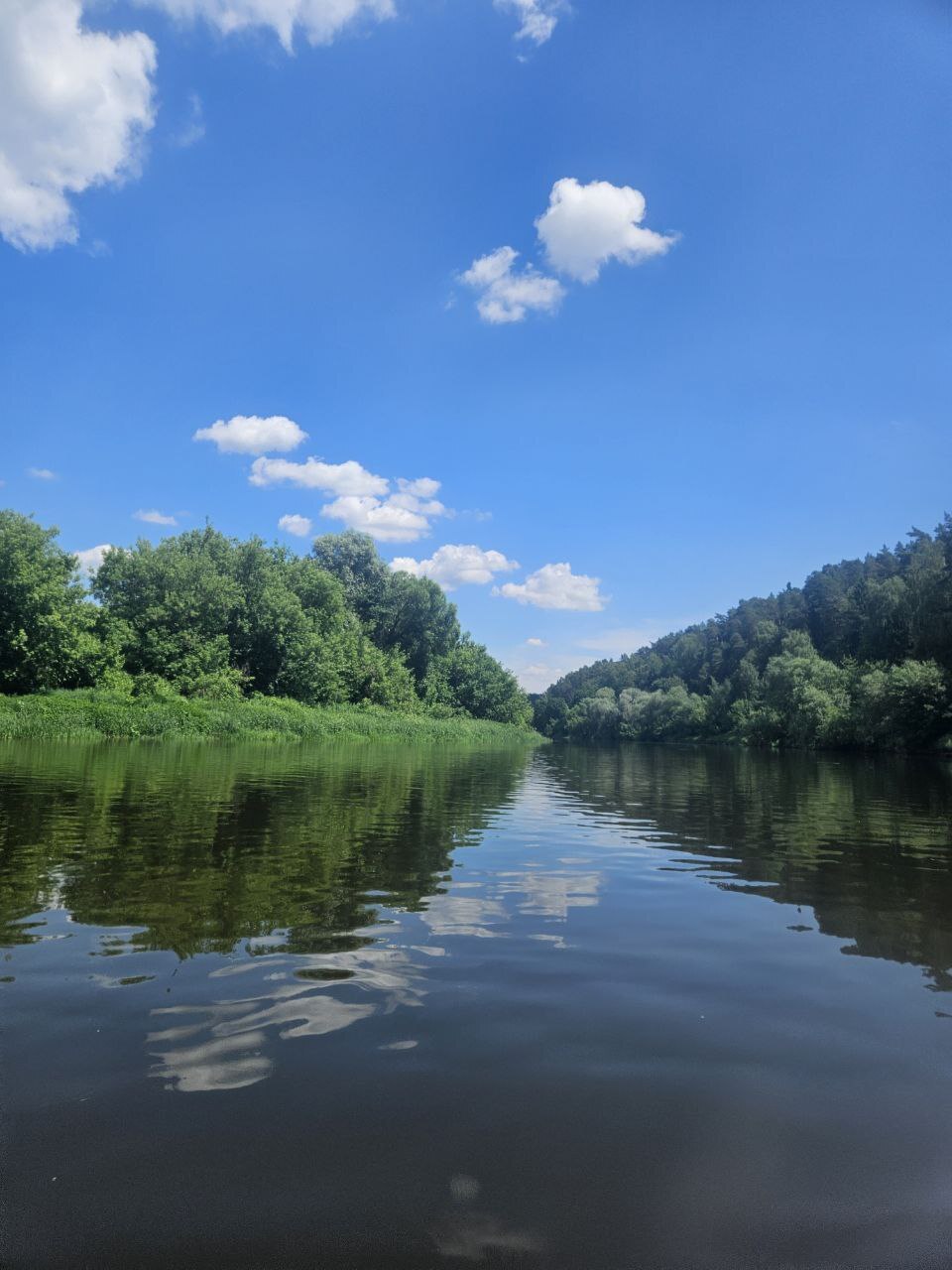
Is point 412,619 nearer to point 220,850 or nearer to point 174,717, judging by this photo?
point 174,717

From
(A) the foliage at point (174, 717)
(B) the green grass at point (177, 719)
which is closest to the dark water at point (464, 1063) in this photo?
(B) the green grass at point (177, 719)

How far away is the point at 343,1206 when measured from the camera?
294 cm

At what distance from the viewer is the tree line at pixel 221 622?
45156 millimetres

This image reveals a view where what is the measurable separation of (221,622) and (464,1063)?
60.1 m

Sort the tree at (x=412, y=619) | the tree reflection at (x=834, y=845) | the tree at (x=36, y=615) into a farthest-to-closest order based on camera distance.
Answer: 1. the tree at (x=412, y=619)
2. the tree at (x=36, y=615)
3. the tree reflection at (x=834, y=845)

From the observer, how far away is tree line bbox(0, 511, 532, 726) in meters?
45.2

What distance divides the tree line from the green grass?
135 inches

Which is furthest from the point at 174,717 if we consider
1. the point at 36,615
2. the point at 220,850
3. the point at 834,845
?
the point at 834,845

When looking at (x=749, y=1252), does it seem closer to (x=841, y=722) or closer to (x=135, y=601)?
(x=135, y=601)

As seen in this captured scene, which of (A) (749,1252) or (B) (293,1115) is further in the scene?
(B) (293,1115)

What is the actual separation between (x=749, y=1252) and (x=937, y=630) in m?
71.0

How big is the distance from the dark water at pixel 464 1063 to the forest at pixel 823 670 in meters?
59.9

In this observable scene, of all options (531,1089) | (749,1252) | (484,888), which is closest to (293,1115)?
(531,1089)

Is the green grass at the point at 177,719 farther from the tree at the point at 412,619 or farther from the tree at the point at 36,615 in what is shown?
the tree at the point at 412,619
